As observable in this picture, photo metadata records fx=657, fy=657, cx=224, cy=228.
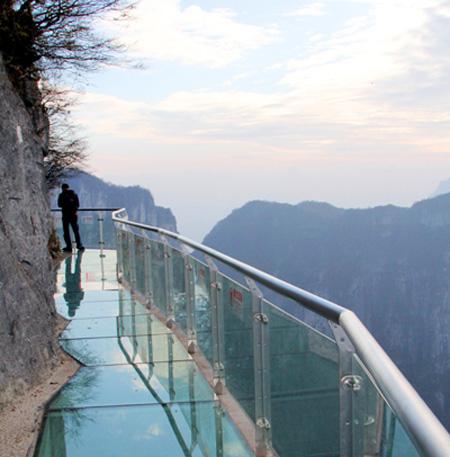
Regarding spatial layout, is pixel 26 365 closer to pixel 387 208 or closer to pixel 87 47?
pixel 87 47

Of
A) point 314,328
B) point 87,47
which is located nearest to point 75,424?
point 314,328

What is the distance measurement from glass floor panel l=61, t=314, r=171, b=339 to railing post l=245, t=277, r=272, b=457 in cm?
325

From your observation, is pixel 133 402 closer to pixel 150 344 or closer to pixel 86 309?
pixel 150 344

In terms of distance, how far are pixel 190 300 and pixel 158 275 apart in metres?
1.84

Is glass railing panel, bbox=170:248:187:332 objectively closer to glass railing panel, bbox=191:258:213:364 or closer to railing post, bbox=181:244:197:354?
railing post, bbox=181:244:197:354

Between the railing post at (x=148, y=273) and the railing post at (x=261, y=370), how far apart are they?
15.1 ft

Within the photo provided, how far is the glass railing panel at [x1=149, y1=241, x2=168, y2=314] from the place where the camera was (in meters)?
7.30

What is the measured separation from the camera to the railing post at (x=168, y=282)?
687 cm

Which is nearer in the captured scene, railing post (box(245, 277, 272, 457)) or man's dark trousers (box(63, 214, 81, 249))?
railing post (box(245, 277, 272, 457))

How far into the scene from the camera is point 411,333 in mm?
89875

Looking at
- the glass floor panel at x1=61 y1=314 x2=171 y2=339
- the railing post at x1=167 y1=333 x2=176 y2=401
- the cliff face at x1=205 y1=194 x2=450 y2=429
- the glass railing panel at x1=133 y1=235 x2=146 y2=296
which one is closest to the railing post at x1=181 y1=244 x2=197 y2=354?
the railing post at x1=167 y1=333 x2=176 y2=401

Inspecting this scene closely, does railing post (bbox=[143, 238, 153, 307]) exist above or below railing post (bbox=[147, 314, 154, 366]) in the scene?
above

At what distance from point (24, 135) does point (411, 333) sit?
3502 inches

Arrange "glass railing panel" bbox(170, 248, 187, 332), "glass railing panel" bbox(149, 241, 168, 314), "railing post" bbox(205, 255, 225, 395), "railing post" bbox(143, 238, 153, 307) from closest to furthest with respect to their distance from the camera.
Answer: "railing post" bbox(205, 255, 225, 395) < "glass railing panel" bbox(170, 248, 187, 332) < "glass railing panel" bbox(149, 241, 168, 314) < "railing post" bbox(143, 238, 153, 307)
